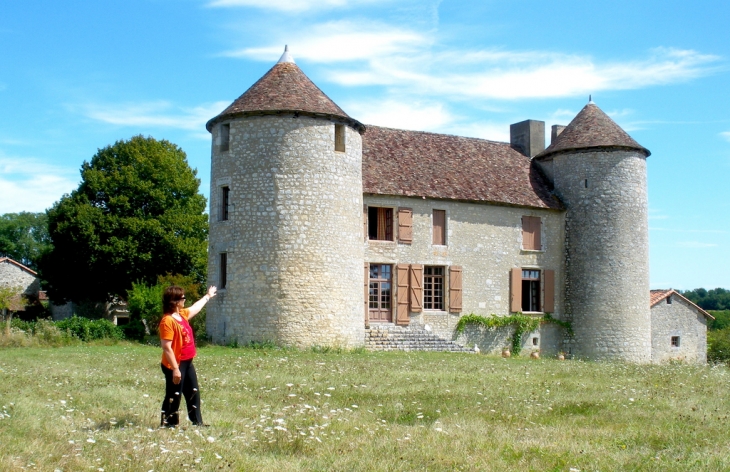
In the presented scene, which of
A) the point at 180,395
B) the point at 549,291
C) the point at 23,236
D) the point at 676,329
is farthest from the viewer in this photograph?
the point at 23,236

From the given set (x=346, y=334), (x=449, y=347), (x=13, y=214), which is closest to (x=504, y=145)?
(x=449, y=347)

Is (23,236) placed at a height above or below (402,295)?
above

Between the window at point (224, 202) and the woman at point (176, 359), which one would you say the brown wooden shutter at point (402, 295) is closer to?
the window at point (224, 202)

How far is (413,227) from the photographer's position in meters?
25.5

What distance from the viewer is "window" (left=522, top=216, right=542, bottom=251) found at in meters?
27.6

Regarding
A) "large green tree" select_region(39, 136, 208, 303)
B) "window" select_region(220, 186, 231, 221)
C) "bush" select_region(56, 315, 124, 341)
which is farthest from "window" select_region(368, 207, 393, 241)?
"large green tree" select_region(39, 136, 208, 303)

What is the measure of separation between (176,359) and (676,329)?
30024 mm

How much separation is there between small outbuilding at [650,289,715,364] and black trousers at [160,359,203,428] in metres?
27.7

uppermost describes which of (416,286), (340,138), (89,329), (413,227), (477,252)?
(340,138)

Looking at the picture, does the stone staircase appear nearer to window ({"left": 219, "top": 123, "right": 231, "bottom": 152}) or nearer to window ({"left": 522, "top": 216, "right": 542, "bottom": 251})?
window ({"left": 522, "top": 216, "right": 542, "bottom": 251})

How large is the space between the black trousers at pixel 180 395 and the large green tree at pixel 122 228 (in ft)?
84.9

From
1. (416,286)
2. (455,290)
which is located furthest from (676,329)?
(416,286)

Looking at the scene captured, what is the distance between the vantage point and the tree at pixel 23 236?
6725 centimetres

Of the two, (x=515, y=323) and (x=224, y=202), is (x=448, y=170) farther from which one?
(x=224, y=202)
